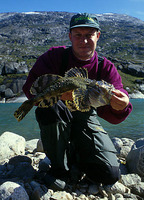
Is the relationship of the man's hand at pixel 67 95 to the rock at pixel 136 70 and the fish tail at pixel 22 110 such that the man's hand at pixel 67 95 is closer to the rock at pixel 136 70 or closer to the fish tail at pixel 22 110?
the fish tail at pixel 22 110

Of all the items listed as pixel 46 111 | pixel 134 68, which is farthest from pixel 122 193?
pixel 134 68

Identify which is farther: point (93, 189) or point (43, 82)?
point (93, 189)

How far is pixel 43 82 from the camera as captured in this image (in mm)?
4086

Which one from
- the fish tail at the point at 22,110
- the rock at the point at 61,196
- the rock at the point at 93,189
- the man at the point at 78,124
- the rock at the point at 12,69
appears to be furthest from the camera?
the rock at the point at 12,69

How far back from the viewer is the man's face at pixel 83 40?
14.9 ft

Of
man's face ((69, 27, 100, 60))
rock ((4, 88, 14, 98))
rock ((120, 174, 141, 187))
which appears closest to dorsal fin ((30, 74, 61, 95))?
man's face ((69, 27, 100, 60))

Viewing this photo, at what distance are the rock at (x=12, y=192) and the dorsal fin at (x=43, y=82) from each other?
6.28 ft

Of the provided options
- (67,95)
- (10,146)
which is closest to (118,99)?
(67,95)

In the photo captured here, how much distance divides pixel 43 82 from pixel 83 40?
146 cm

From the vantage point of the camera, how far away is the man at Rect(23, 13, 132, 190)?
14.0ft

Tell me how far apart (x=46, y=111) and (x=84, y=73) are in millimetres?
1229

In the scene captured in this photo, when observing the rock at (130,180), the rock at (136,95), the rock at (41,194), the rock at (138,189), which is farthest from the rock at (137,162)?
the rock at (136,95)

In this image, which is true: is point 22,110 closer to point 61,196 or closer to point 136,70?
point 61,196

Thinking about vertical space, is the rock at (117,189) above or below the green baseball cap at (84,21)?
below
